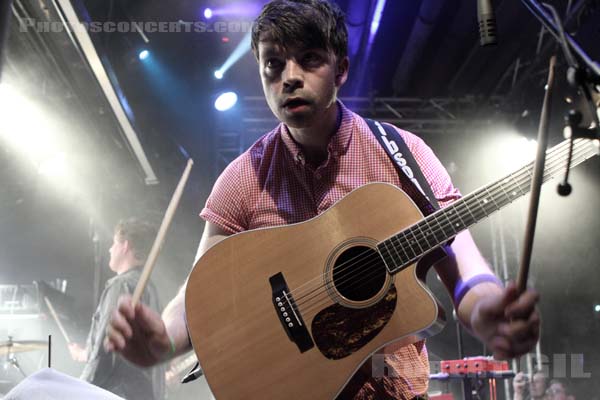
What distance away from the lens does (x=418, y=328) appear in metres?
1.49

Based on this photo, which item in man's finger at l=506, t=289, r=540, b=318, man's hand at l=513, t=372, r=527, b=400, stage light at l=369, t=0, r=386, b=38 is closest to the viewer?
man's finger at l=506, t=289, r=540, b=318

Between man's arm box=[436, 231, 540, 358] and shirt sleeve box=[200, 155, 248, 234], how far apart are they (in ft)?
2.26

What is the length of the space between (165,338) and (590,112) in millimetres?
1230

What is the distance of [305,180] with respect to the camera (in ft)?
5.95

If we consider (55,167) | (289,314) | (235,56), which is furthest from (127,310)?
(235,56)

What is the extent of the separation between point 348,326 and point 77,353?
18.0ft

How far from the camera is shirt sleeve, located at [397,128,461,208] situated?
173 cm

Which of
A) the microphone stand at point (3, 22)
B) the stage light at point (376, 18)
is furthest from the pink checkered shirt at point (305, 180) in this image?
the stage light at point (376, 18)

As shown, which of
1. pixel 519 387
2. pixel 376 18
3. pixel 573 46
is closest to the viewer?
pixel 573 46

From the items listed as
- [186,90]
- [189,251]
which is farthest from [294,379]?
[189,251]
